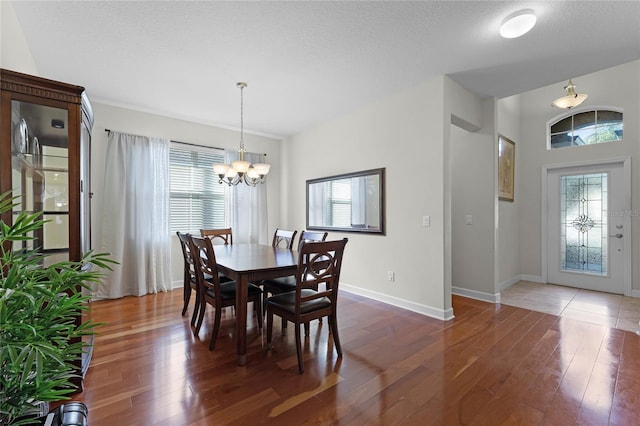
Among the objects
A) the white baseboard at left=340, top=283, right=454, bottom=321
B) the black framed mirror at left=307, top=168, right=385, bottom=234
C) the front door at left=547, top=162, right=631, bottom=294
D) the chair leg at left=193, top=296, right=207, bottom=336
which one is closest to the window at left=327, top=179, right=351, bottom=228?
the black framed mirror at left=307, top=168, right=385, bottom=234

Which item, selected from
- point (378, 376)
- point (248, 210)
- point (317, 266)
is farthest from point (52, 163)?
point (248, 210)

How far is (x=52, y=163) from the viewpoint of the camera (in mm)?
2059

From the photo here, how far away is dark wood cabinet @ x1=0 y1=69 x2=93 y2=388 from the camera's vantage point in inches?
72.5

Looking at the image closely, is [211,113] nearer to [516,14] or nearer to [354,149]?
[354,149]

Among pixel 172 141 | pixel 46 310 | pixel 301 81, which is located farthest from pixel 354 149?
pixel 46 310

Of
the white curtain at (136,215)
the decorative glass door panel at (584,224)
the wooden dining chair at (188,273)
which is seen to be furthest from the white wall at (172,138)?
the decorative glass door panel at (584,224)

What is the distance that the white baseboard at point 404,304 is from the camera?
3170 millimetres

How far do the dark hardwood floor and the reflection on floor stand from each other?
310 mm

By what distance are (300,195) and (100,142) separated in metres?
2.98

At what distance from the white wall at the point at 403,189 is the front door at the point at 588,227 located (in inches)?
112

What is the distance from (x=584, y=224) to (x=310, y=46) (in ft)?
15.7

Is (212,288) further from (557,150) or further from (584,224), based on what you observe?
(557,150)

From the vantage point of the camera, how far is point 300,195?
5277mm

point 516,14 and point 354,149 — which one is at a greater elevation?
point 516,14
